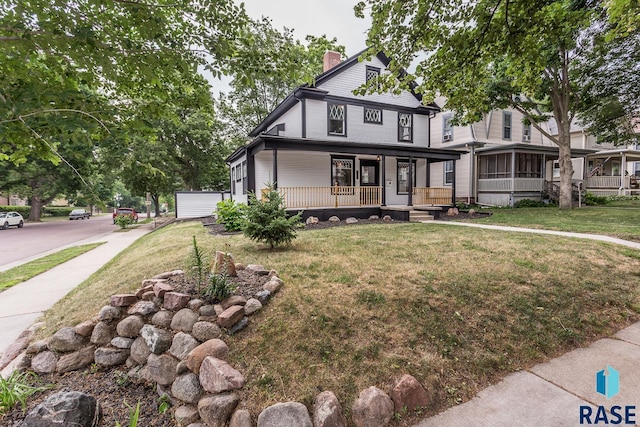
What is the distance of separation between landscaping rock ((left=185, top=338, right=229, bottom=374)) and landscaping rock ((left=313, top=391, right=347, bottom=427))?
1047mm

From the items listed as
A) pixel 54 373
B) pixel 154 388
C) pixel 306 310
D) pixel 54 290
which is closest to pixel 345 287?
pixel 306 310

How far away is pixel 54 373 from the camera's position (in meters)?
3.15

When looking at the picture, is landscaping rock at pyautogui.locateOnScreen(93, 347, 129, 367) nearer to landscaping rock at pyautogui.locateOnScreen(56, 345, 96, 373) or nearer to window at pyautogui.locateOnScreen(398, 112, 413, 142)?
landscaping rock at pyautogui.locateOnScreen(56, 345, 96, 373)

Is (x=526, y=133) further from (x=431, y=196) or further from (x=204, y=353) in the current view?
(x=204, y=353)

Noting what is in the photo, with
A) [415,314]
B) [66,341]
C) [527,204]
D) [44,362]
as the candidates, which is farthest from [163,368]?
[527,204]

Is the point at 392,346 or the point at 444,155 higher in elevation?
the point at 444,155

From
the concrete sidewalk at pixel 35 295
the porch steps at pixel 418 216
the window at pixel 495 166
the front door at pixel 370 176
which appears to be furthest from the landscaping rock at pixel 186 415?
the window at pixel 495 166

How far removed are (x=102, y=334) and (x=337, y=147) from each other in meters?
9.94

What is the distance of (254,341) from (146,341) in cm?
128

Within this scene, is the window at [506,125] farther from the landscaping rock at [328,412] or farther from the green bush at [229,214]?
the landscaping rock at [328,412]

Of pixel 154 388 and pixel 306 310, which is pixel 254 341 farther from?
pixel 154 388

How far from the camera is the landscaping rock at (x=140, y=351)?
3145 millimetres

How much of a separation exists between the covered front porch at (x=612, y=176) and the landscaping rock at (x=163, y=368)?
87.1ft

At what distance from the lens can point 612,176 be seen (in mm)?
20906
